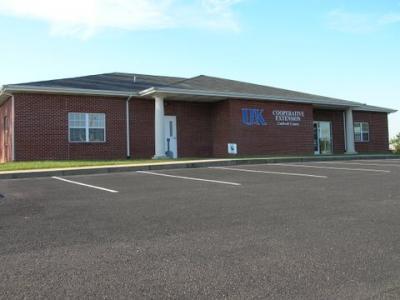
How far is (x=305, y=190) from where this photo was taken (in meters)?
8.33

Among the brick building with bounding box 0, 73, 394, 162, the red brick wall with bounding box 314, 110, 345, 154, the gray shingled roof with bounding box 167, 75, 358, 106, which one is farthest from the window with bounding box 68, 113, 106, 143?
the red brick wall with bounding box 314, 110, 345, 154

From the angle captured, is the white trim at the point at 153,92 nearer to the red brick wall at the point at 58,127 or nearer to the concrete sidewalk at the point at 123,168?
the red brick wall at the point at 58,127

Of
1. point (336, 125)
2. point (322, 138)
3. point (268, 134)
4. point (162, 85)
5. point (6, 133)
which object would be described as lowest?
point (322, 138)

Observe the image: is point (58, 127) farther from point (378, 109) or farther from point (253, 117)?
point (378, 109)

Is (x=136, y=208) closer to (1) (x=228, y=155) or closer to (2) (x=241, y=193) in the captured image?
(2) (x=241, y=193)

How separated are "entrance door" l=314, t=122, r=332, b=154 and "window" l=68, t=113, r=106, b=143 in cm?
1294

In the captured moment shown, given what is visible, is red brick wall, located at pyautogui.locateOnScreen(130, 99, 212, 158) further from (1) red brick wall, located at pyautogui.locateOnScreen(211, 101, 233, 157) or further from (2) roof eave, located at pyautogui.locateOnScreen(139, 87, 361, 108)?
(2) roof eave, located at pyautogui.locateOnScreen(139, 87, 361, 108)

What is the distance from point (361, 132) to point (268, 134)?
909cm

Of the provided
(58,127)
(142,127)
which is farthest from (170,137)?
(58,127)

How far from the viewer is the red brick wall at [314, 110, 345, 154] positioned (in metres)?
26.1

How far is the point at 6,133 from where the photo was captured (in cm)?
2019

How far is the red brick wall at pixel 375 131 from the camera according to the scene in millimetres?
27797

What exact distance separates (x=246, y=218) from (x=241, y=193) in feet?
7.42

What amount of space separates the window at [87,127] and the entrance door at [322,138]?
12937 mm
